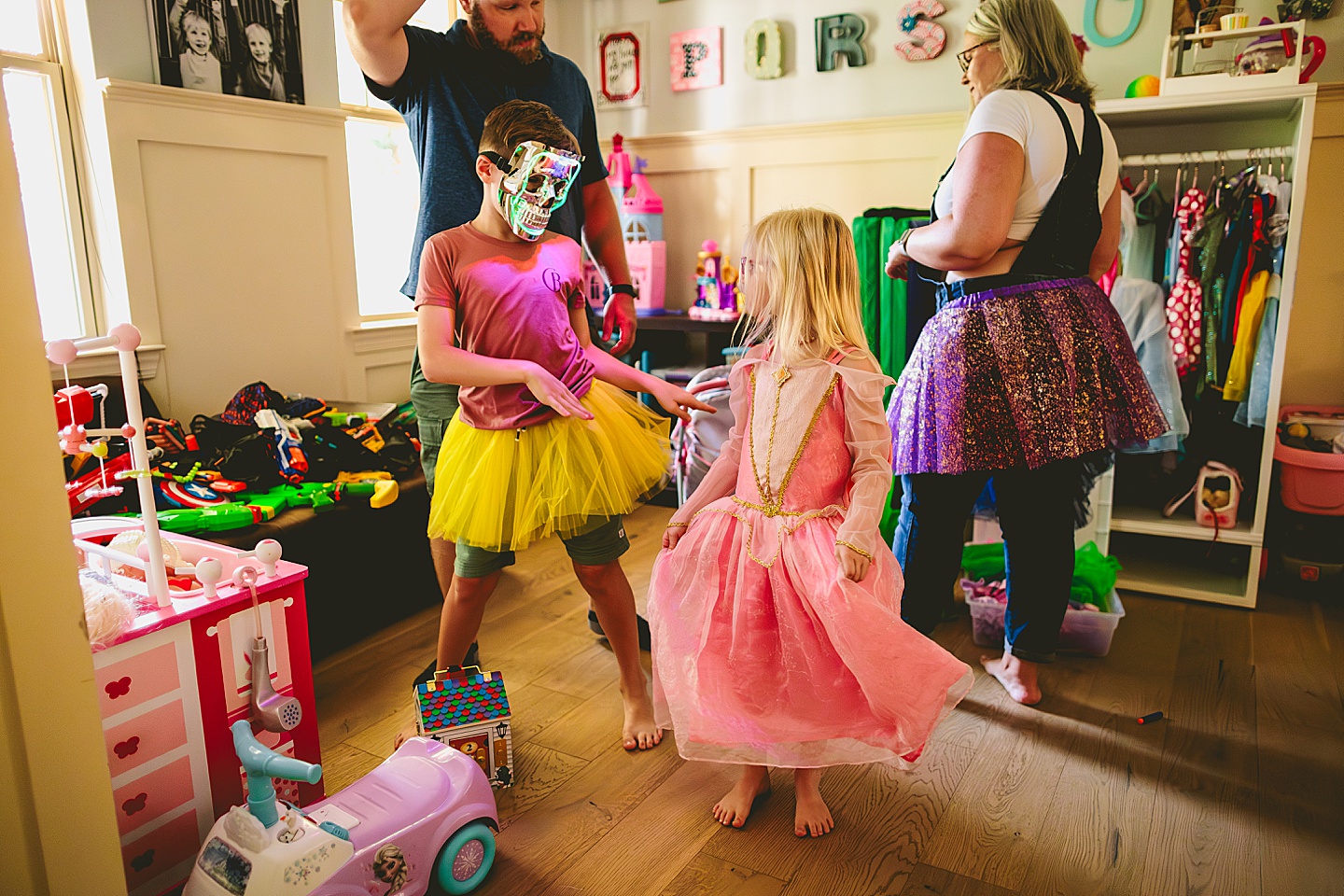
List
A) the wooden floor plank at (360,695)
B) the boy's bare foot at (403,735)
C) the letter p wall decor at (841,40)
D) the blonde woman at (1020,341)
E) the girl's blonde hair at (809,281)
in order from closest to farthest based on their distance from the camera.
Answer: the girl's blonde hair at (809,281)
the blonde woman at (1020,341)
the boy's bare foot at (403,735)
the wooden floor plank at (360,695)
the letter p wall decor at (841,40)

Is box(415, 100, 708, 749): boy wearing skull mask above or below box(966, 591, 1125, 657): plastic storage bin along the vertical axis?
above

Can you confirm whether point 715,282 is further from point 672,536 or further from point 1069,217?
point 672,536

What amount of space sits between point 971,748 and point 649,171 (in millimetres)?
3001

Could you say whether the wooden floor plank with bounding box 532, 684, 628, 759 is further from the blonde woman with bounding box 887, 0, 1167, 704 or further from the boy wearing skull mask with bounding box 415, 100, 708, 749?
the blonde woman with bounding box 887, 0, 1167, 704

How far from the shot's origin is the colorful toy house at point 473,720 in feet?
5.67

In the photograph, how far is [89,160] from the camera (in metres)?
2.71

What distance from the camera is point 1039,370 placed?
189cm

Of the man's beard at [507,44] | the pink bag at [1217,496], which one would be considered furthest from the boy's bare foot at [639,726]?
the pink bag at [1217,496]

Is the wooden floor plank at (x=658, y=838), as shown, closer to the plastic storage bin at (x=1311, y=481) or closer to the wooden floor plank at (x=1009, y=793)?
the wooden floor plank at (x=1009, y=793)

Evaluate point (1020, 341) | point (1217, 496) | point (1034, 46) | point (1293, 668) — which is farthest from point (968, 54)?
point (1293, 668)

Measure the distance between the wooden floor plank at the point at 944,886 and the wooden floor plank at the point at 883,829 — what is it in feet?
0.06

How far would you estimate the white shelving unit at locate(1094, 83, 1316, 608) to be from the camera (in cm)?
247

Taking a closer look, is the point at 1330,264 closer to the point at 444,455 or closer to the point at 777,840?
the point at 777,840

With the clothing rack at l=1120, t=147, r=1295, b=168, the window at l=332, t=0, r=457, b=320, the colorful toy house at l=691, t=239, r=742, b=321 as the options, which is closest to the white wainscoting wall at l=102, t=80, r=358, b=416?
the window at l=332, t=0, r=457, b=320
